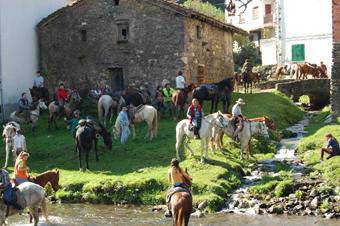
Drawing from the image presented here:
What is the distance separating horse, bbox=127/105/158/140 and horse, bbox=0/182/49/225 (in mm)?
10966

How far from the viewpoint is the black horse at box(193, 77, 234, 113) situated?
34.2 m

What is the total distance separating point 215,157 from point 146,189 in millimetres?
4386

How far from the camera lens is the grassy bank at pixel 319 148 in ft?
80.4

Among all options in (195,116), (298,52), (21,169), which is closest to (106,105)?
(195,116)

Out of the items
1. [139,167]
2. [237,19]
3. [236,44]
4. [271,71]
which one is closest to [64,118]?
[139,167]

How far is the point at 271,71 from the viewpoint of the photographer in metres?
59.8

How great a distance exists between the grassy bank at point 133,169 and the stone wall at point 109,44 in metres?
5.29

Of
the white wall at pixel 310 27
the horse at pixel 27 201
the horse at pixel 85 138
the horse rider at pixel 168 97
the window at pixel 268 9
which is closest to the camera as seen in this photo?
the horse at pixel 27 201

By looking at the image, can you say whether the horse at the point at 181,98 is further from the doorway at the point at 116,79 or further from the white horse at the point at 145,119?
the doorway at the point at 116,79

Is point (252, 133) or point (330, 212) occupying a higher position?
point (252, 133)

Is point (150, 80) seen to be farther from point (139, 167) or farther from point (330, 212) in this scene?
point (330, 212)

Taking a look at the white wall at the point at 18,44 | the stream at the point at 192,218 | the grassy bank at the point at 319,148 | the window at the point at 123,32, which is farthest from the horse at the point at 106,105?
the stream at the point at 192,218

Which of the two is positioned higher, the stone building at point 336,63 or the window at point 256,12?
the window at point 256,12

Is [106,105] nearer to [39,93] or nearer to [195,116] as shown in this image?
[39,93]
